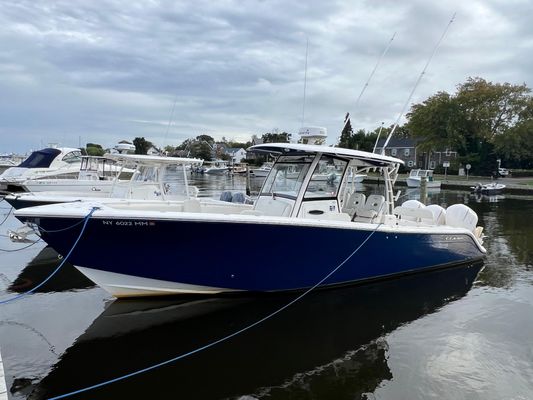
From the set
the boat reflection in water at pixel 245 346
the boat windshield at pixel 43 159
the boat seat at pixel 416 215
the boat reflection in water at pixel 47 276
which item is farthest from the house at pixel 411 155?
the boat reflection in water at pixel 245 346

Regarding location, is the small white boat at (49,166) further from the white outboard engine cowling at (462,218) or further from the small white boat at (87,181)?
the white outboard engine cowling at (462,218)

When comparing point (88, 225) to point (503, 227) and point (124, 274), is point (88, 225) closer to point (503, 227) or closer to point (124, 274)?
point (124, 274)

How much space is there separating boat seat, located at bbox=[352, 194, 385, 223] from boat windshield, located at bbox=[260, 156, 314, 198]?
66.6 inches

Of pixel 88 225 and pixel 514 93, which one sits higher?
pixel 514 93

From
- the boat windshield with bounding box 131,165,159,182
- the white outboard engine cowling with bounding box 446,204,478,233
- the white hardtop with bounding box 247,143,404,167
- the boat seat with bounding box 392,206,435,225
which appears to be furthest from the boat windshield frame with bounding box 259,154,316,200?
the boat windshield with bounding box 131,165,159,182

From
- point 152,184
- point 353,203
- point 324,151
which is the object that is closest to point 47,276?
point 152,184

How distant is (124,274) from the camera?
277 inches

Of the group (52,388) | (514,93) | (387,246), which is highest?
(514,93)

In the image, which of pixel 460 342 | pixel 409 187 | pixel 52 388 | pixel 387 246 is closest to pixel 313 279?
pixel 387 246

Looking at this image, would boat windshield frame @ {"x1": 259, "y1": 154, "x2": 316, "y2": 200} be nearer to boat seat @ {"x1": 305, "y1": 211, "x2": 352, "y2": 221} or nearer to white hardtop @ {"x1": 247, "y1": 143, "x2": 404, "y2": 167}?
white hardtop @ {"x1": 247, "y1": 143, "x2": 404, "y2": 167}

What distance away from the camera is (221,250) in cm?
699

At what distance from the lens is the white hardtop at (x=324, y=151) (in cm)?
Answer: 815

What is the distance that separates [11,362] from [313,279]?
4.81m

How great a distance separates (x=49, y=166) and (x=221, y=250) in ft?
62.0
